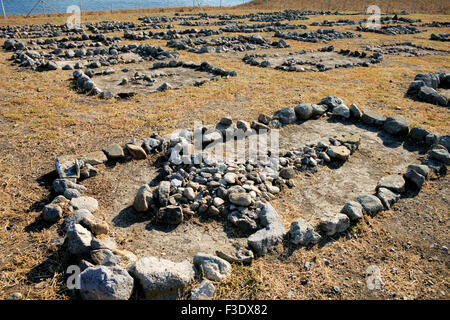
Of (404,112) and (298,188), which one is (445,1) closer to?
(404,112)

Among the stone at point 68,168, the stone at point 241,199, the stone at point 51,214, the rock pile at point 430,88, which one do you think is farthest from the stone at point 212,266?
the rock pile at point 430,88

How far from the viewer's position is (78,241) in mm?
3924

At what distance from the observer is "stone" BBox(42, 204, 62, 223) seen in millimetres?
4555

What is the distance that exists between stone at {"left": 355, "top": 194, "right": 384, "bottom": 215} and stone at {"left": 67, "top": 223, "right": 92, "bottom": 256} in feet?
14.6

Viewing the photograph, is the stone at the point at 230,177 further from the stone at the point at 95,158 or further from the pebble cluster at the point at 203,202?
the stone at the point at 95,158

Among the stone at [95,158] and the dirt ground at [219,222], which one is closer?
the dirt ground at [219,222]

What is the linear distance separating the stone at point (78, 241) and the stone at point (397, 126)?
7882mm

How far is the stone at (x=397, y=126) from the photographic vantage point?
806cm

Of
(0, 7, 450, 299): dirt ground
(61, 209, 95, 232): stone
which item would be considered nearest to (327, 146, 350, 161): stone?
(0, 7, 450, 299): dirt ground

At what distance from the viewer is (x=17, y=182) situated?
18.2ft

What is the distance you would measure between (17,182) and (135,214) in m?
2.49

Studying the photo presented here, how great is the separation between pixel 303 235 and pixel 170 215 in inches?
Result: 82.6

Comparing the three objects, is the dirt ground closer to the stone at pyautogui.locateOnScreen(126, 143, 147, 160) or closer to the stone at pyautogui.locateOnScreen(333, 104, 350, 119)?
the stone at pyautogui.locateOnScreen(126, 143, 147, 160)

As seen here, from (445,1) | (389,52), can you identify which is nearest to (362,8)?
(445,1)
